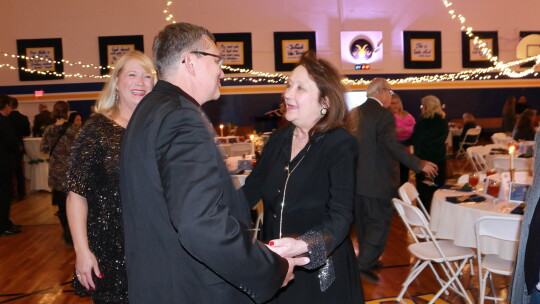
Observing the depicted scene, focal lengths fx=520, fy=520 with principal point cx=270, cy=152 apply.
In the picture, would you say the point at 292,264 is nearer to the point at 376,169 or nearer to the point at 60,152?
the point at 376,169

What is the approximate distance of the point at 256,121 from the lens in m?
14.0

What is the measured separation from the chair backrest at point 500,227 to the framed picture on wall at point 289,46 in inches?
436

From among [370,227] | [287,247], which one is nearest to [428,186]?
[370,227]

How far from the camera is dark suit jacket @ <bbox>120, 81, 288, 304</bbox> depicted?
1.28 metres

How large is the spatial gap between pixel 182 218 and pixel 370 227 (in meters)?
3.58

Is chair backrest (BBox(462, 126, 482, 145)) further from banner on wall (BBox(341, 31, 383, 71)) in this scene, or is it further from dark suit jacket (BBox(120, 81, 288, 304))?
dark suit jacket (BBox(120, 81, 288, 304))

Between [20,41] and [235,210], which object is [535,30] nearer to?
[20,41]

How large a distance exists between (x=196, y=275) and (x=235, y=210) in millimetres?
209

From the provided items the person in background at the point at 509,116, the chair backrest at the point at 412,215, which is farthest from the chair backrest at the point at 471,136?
the chair backrest at the point at 412,215

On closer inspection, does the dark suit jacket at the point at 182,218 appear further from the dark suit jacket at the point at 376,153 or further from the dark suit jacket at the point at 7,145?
the dark suit jacket at the point at 7,145

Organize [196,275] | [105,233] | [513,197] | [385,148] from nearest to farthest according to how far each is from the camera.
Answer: [196,275], [105,233], [513,197], [385,148]

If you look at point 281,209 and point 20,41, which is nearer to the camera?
point 281,209

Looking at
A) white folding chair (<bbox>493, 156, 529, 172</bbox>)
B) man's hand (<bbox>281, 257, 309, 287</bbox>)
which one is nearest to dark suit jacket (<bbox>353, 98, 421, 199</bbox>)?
white folding chair (<bbox>493, 156, 529, 172</bbox>)

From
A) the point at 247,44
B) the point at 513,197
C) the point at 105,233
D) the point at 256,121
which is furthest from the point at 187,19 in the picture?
Answer: the point at 105,233
